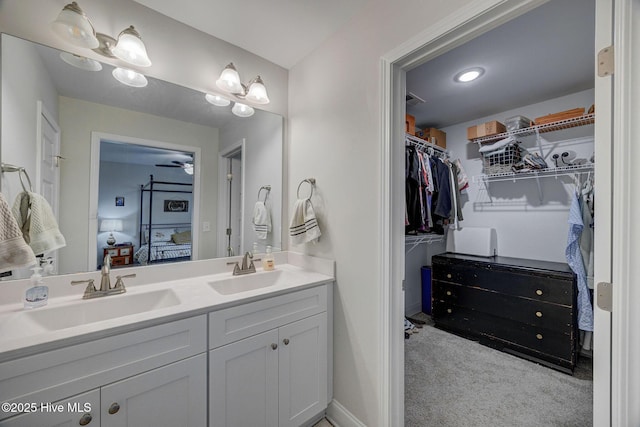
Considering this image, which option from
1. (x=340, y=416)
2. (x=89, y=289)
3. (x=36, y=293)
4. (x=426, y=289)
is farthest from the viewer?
(x=426, y=289)

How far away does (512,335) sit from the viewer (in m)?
2.30

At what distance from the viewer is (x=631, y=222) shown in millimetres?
750

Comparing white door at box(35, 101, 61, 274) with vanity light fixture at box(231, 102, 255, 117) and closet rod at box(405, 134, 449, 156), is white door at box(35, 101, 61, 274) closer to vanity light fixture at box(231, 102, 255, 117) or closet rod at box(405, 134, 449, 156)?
vanity light fixture at box(231, 102, 255, 117)

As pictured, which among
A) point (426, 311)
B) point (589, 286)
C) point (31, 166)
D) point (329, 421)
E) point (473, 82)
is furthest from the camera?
point (426, 311)

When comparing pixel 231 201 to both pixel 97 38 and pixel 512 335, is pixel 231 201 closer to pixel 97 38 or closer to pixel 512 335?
pixel 97 38

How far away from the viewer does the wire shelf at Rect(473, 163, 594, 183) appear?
7.75 ft

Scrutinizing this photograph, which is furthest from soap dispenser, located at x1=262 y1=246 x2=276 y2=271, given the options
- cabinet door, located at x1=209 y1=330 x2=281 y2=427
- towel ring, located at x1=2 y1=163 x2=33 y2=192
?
towel ring, located at x1=2 y1=163 x2=33 y2=192

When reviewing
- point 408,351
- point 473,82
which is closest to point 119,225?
point 408,351

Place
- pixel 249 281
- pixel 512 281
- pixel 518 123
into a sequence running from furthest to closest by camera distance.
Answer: pixel 518 123
pixel 512 281
pixel 249 281

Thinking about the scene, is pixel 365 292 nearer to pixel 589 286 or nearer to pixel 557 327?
pixel 557 327

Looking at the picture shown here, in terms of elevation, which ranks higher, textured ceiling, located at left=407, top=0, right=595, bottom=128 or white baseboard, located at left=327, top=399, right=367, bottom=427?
textured ceiling, located at left=407, top=0, right=595, bottom=128

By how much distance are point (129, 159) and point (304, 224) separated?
1.10 meters

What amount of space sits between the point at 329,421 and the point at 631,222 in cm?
176

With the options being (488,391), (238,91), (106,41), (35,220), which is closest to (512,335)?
(488,391)
